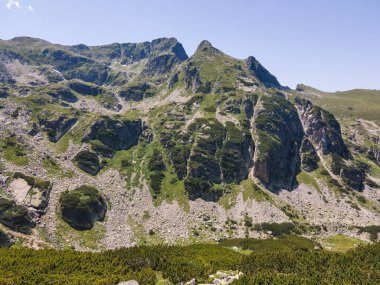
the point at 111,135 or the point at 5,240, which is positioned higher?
the point at 111,135

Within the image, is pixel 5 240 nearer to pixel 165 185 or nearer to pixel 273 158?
pixel 165 185

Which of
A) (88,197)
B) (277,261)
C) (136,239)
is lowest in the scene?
(136,239)

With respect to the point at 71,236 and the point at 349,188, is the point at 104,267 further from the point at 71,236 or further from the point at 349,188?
the point at 349,188

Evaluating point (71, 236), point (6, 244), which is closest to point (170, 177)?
point (71, 236)

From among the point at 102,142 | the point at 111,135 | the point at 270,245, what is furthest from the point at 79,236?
the point at 111,135

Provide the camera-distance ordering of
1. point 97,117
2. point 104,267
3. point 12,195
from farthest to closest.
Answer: point 97,117
point 12,195
point 104,267
